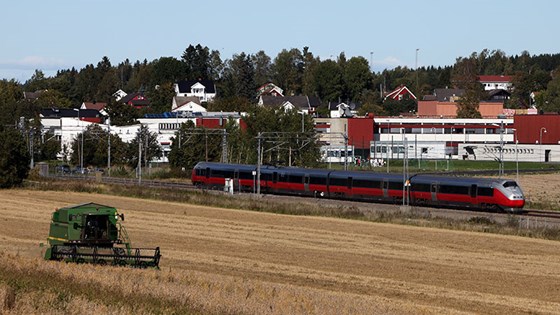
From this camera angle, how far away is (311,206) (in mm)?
71250

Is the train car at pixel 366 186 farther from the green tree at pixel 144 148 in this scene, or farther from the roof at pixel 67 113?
the roof at pixel 67 113

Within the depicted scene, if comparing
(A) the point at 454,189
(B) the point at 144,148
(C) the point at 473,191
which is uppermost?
(B) the point at 144,148

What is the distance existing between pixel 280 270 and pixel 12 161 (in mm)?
52367

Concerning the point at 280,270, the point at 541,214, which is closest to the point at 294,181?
the point at 541,214

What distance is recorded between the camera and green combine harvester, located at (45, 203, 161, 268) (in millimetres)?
35312

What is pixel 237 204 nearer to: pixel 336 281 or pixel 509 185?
pixel 509 185

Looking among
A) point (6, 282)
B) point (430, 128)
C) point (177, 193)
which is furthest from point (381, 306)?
point (430, 128)

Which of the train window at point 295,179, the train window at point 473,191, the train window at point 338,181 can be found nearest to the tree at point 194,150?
the train window at point 295,179

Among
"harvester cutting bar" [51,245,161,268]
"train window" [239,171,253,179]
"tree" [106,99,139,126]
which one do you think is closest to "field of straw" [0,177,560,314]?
"harvester cutting bar" [51,245,161,268]

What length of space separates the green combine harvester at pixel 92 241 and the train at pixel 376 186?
122ft

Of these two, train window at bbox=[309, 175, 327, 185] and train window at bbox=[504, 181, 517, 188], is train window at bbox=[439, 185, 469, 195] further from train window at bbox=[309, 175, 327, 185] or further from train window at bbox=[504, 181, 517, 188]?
train window at bbox=[309, 175, 327, 185]

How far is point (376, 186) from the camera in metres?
76.8

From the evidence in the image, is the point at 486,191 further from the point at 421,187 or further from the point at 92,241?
the point at 92,241

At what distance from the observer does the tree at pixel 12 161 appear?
87.2 meters
